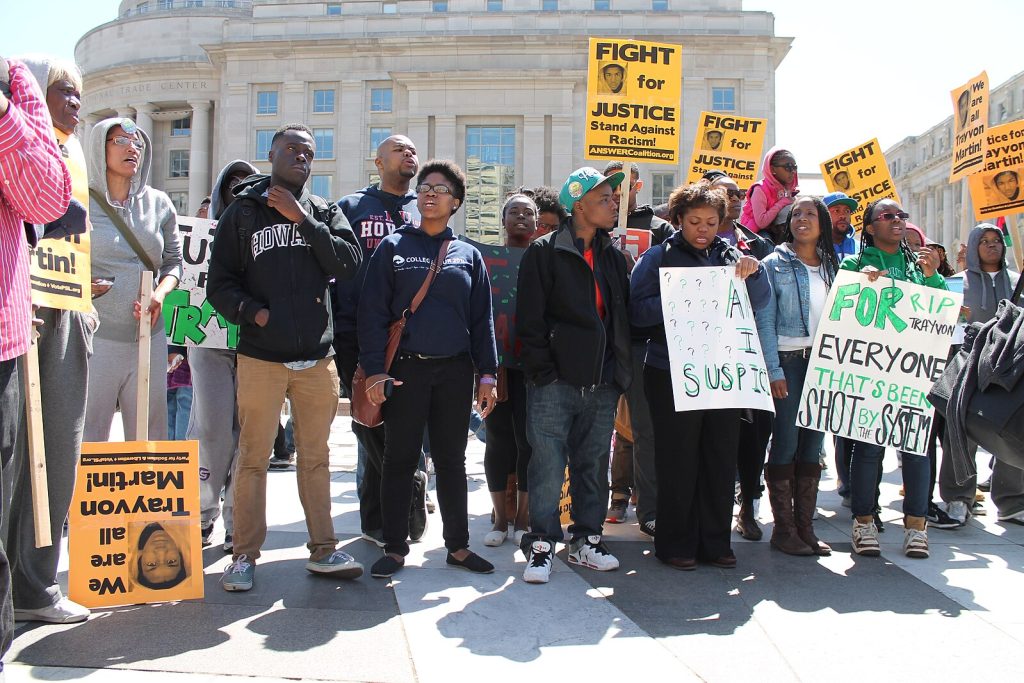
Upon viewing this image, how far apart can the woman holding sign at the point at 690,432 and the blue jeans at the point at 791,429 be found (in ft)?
1.38

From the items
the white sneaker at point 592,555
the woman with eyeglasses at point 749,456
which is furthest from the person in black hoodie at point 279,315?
the woman with eyeglasses at point 749,456

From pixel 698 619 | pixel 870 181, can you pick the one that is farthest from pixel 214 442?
pixel 870 181

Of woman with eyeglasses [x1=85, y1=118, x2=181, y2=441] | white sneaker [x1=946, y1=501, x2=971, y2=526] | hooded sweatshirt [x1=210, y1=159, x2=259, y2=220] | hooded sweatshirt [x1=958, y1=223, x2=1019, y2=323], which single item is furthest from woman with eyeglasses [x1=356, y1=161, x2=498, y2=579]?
hooded sweatshirt [x1=958, y1=223, x2=1019, y2=323]

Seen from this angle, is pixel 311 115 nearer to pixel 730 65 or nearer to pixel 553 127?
pixel 553 127

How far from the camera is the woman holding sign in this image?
480 cm

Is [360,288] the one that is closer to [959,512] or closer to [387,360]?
[387,360]

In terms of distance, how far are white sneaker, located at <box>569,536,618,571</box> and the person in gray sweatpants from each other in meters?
2.03

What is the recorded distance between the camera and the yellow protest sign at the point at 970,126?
28.0 feet

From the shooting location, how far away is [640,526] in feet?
18.5

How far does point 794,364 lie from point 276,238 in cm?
319

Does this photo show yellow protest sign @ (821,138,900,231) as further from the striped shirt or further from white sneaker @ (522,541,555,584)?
the striped shirt

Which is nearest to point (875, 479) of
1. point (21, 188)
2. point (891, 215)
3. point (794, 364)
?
point (794, 364)

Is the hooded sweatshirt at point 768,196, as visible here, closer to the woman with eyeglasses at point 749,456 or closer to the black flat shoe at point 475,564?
the woman with eyeglasses at point 749,456

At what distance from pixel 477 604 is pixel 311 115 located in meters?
53.6
